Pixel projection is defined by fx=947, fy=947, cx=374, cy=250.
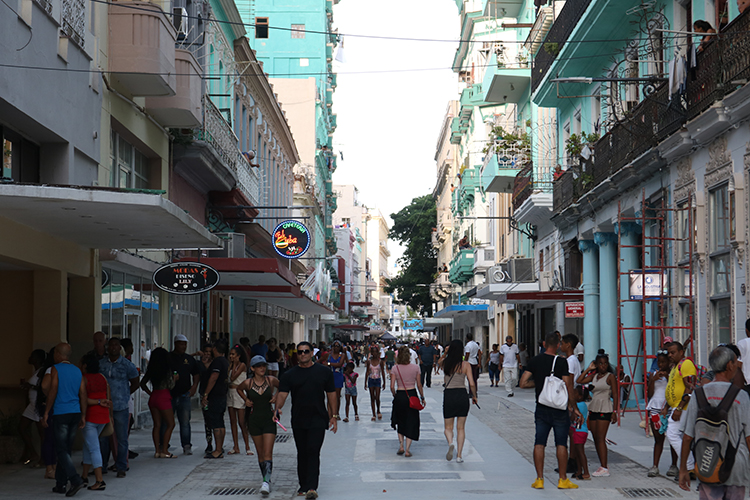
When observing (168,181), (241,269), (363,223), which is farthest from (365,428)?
(363,223)

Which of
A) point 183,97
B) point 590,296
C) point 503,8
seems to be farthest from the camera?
point 503,8

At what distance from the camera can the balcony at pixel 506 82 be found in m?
31.1

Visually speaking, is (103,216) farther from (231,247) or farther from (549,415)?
(231,247)

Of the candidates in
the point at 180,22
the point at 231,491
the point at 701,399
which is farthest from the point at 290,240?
the point at 701,399

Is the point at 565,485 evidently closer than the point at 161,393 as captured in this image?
Yes

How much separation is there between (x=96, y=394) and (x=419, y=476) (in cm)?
389

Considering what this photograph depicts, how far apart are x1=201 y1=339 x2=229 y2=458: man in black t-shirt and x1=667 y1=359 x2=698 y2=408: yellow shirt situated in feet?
19.8

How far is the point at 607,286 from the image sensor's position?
23000mm

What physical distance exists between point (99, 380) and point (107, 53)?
21.4 feet

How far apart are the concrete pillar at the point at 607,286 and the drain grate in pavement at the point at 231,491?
14.1 m

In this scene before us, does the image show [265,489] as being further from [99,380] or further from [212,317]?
[212,317]

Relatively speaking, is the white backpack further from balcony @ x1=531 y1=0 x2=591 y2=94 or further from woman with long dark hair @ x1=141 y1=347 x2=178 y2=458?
balcony @ x1=531 y1=0 x2=591 y2=94

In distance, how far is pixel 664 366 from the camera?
11219mm

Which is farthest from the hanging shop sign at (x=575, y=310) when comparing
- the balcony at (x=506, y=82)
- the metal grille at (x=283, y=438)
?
the balcony at (x=506, y=82)
